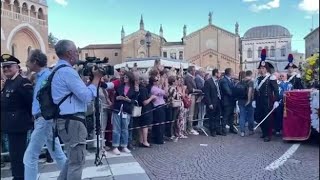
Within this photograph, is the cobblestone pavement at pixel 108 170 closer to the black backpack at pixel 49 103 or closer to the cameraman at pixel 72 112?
the cameraman at pixel 72 112

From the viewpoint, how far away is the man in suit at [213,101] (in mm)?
9492

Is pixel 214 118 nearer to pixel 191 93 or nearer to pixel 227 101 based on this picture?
pixel 227 101

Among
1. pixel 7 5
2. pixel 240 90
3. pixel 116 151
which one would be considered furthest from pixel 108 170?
pixel 7 5

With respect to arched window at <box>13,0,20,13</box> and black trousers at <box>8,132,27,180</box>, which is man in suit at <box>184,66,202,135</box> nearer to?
black trousers at <box>8,132,27,180</box>

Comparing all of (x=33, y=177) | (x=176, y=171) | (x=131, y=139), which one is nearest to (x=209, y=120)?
(x=131, y=139)

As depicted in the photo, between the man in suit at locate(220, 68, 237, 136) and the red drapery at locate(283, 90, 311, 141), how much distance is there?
1819 millimetres

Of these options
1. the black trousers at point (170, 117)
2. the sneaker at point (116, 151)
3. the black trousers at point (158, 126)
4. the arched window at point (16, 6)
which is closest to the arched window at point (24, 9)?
the arched window at point (16, 6)

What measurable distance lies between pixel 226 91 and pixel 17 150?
617 centimetres

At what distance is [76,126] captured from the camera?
380cm

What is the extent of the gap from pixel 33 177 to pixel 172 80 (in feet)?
16.4

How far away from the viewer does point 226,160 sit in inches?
260

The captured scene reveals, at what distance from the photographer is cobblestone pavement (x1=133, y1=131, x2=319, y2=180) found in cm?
554

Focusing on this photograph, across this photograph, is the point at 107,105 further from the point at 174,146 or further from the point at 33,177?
the point at 33,177

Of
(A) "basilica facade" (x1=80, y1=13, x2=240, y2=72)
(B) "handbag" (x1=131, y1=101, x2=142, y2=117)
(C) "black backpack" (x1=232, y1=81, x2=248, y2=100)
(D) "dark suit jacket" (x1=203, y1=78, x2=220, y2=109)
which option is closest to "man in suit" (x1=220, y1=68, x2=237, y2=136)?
(C) "black backpack" (x1=232, y1=81, x2=248, y2=100)
